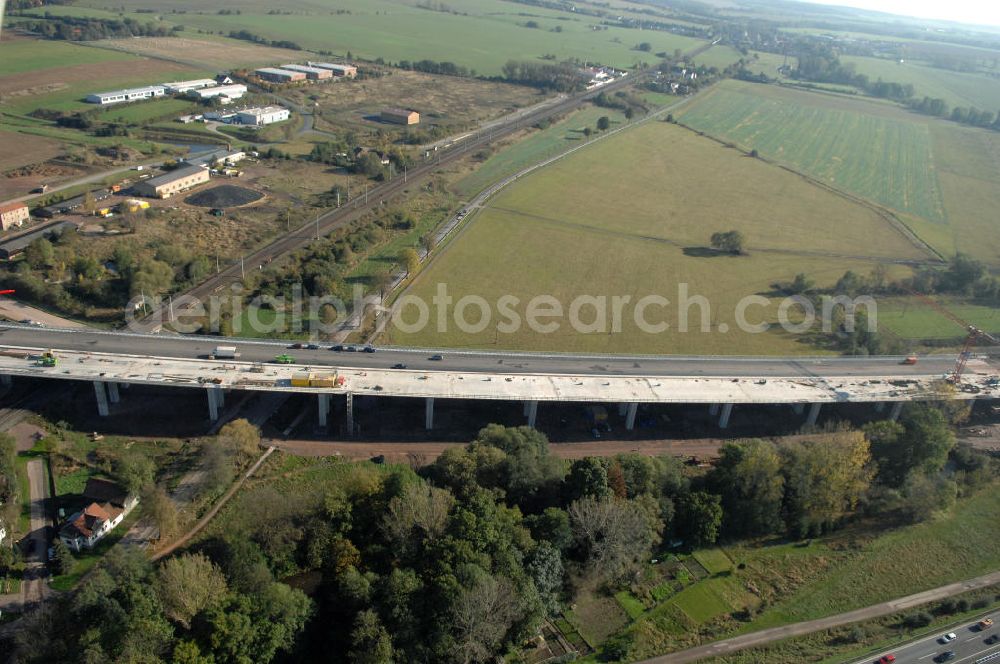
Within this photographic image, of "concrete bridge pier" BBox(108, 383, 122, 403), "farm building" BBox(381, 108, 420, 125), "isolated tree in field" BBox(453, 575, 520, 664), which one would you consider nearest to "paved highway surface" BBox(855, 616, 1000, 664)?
"isolated tree in field" BBox(453, 575, 520, 664)

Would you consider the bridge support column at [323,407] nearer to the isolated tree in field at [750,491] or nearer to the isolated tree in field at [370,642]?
the isolated tree in field at [370,642]

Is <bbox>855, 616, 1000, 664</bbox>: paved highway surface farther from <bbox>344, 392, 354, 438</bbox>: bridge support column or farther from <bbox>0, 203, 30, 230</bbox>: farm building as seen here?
<bbox>0, 203, 30, 230</bbox>: farm building

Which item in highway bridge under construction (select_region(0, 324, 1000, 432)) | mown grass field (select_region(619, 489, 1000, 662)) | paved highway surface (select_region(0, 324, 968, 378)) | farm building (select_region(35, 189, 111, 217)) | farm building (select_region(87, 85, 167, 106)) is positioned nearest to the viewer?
mown grass field (select_region(619, 489, 1000, 662))

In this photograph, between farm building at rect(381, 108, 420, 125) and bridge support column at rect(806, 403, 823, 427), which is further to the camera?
farm building at rect(381, 108, 420, 125)

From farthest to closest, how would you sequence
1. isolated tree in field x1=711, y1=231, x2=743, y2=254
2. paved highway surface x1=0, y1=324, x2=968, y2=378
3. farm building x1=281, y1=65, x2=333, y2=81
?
farm building x1=281, y1=65, x2=333, y2=81 → isolated tree in field x1=711, y1=231, x2=743, y2=254 → paved highway surface x1=0, y1=324, x2=968, y2=378

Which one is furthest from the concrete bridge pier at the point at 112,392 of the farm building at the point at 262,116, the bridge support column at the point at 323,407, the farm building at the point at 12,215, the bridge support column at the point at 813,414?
the farm building at the point at 262,116

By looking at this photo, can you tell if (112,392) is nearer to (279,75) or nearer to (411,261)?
(411,261)

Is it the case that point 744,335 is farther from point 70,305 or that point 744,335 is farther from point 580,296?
point 70,305
